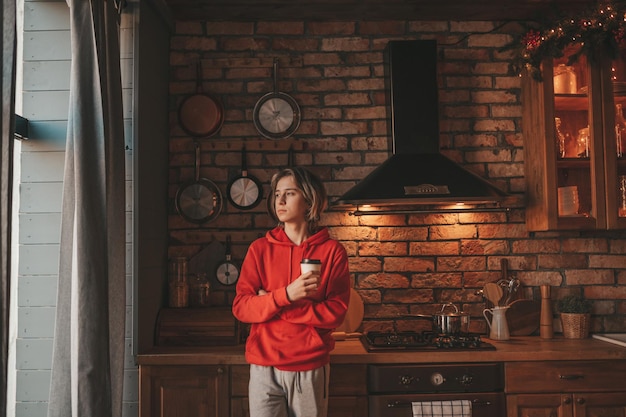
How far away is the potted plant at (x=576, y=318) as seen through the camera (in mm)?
3334

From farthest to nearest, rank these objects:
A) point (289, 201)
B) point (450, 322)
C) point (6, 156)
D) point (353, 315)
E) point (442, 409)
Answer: point (353, 315) < point (450, 322) < point (289, 201) < point (442, 409) < point (6, 156)

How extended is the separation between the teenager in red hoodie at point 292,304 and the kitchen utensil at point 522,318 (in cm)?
128

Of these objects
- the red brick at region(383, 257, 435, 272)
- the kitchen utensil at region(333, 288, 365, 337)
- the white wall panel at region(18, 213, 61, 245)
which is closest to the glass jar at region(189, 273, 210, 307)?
the kitchen utensil at region(333, 288, 365, 337)

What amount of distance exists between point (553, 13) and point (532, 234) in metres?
1.23

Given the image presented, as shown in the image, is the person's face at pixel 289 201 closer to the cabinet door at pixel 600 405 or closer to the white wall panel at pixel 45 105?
the white wall panel at pixel 45 105

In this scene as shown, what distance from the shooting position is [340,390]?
9.43 feet

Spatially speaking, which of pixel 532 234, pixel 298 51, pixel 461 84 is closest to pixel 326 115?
pixel 298 51

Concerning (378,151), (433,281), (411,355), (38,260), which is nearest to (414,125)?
(378,151)

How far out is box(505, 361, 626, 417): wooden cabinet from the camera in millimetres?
2900

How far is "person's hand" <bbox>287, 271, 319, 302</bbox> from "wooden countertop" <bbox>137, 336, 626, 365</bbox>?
595 millimetres

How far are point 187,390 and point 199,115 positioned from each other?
148 cm

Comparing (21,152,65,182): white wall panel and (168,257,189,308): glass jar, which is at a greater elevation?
(21,152,65,182): white wall panel

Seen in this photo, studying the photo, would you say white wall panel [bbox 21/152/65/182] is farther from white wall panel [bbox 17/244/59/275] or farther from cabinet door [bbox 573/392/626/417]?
cabinet door [bbox 573/392/626/417]

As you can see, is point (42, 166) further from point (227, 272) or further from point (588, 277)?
point (588, 277)
